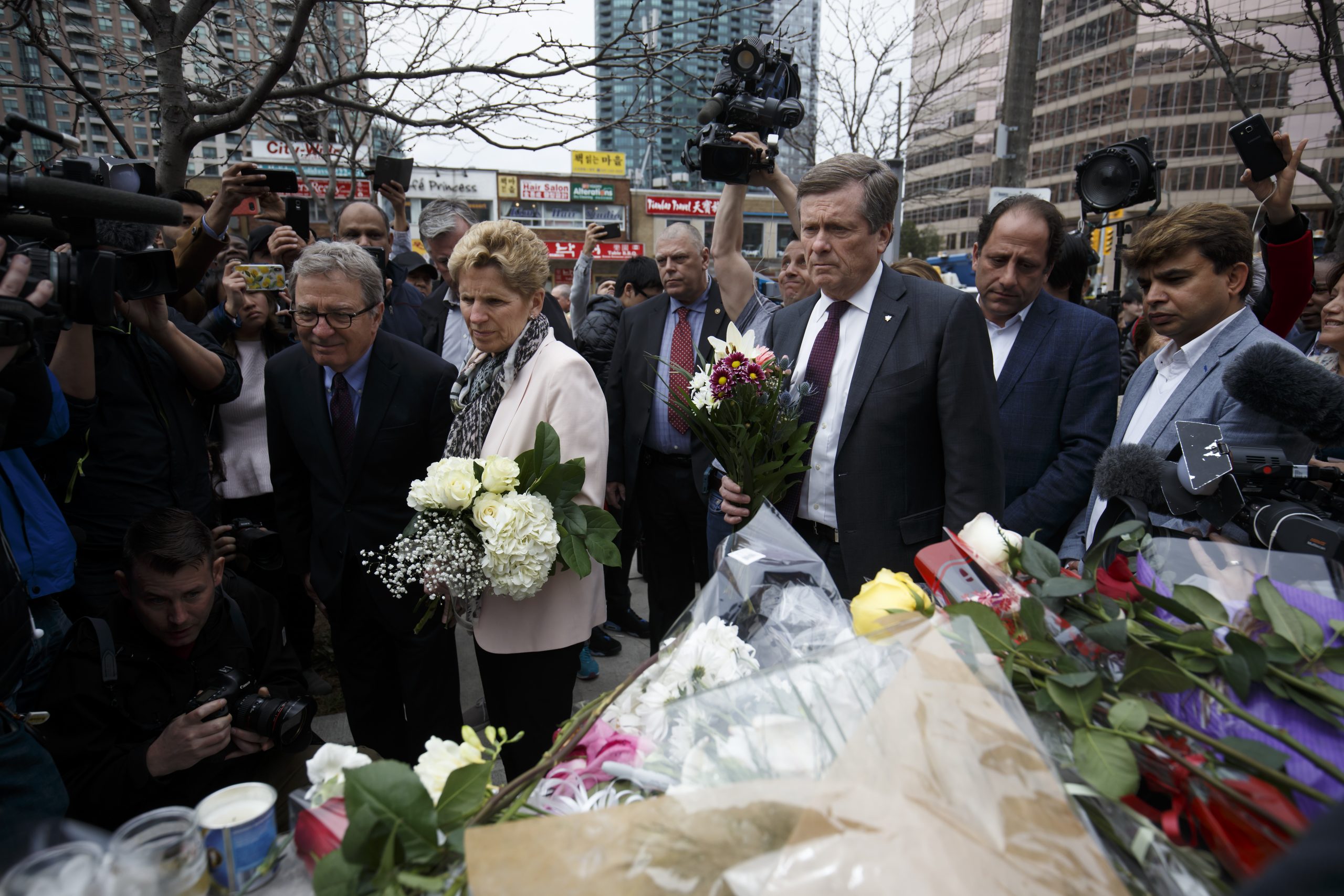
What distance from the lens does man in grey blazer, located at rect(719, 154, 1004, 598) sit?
2252mm

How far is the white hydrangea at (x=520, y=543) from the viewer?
196 centimetres

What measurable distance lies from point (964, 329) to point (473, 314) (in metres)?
1.61

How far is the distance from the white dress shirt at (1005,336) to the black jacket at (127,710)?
2.94 metres

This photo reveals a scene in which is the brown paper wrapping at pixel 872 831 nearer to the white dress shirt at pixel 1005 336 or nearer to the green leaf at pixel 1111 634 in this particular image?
the green leaf at pixel 1111 634

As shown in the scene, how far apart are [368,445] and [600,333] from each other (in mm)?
2541

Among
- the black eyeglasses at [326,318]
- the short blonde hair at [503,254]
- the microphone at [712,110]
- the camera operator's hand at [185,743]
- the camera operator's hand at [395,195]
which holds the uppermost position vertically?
the microphone at [712,110]

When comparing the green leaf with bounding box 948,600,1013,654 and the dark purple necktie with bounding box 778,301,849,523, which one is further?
the dark purple necktie with bounding box 778,301,849,523

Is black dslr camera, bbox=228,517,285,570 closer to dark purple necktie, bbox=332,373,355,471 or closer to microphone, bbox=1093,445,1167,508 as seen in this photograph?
dark purple necktie, bbox=332,373,355,471

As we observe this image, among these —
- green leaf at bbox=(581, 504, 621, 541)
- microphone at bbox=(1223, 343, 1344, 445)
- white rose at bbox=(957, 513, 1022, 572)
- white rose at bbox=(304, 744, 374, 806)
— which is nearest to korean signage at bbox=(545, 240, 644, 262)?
green leaf at bbox=(581, 504, 621, 541)

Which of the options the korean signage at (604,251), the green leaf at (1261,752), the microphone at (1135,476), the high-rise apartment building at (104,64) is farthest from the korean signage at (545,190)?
the green leaf at (1261,752)

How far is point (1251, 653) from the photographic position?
33.0 inches

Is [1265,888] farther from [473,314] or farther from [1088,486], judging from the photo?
[1088,486]

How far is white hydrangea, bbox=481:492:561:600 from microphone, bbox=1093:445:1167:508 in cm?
143

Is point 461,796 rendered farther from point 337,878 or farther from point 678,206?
point 678,206
